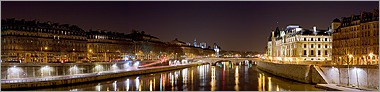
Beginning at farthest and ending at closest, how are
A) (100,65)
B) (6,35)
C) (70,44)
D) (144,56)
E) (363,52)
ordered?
1. (144,56)
2. (70,44)
3. (100,65)
4. (6,35)
5. (363,52)

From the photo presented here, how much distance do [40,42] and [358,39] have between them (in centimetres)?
3004

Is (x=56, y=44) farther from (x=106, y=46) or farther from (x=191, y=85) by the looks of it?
(x=191, y=85)

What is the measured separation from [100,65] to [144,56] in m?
33.8

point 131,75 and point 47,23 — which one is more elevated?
point 47,23

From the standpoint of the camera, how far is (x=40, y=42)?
42.1m

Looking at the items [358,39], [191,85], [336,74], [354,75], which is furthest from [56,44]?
[354,75]

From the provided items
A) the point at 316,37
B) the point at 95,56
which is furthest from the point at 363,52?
the point at 95,56

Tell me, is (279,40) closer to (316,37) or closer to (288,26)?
(288,26)

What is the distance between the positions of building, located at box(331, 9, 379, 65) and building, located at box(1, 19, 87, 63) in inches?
1107

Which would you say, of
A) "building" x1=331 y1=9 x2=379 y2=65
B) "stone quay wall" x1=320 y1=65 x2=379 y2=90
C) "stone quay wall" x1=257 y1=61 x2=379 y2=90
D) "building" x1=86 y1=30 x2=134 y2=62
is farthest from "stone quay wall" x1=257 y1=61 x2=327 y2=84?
"building" x1=86 y1=30 x2=134 y2=62

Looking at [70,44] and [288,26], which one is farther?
[288,26]

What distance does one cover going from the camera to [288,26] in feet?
181

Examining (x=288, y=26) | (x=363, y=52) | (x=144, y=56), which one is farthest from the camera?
(x=144, y=56)

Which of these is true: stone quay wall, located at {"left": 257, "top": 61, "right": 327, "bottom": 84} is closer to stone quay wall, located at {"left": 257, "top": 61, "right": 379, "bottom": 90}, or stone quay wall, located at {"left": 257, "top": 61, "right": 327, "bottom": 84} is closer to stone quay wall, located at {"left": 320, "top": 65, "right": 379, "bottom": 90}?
stone quay wall, located at {"left": 257, "top": 61, "right": 379, "bottom": 90}
